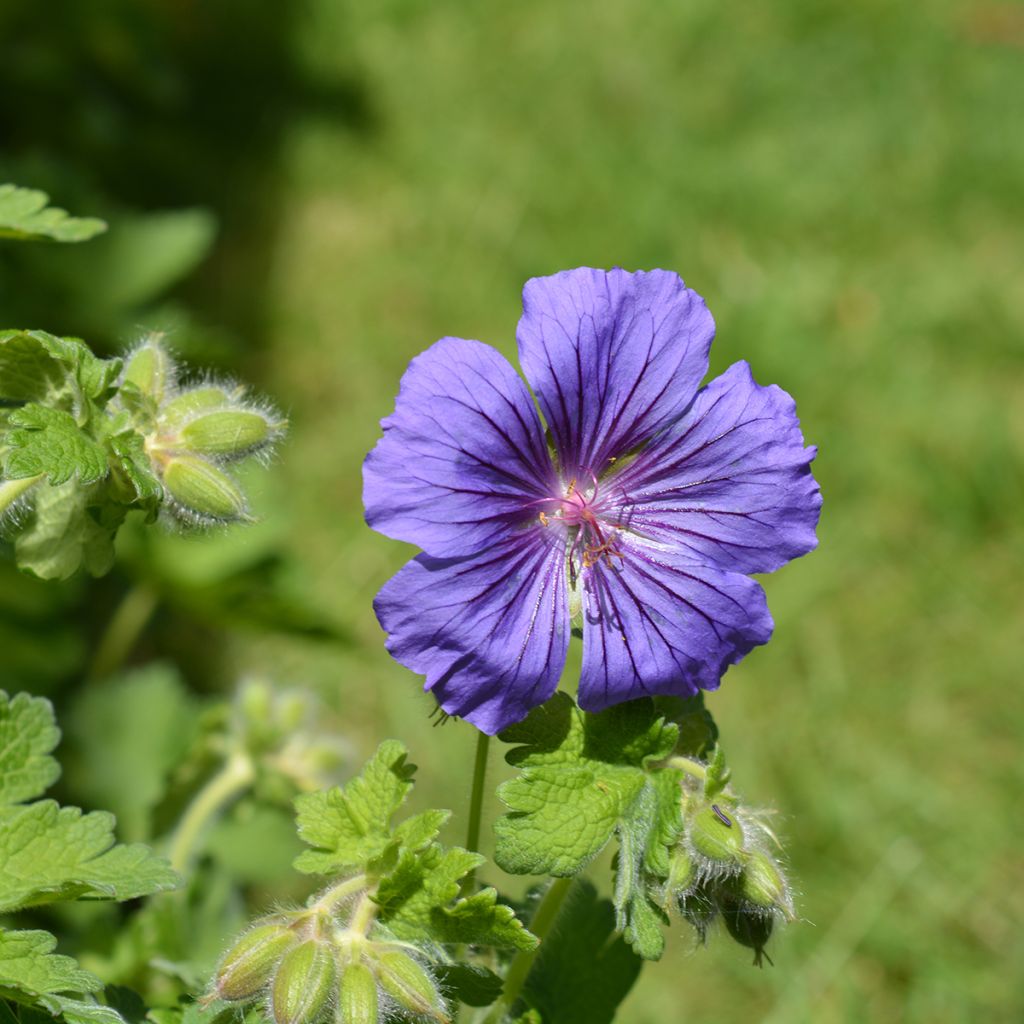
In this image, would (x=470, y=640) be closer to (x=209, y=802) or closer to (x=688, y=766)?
(x=688, y=766)

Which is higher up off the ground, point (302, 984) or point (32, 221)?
point (32, 221)

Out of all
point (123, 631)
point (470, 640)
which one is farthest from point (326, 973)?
point (123, 631)

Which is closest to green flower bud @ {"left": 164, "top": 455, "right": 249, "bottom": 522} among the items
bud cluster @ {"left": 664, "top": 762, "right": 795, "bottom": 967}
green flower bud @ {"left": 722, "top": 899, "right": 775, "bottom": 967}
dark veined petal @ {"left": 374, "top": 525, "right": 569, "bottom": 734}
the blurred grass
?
Answer: dark veined petal @ {"left": 374, "top": 525, "right": 569, "bottom": 734}

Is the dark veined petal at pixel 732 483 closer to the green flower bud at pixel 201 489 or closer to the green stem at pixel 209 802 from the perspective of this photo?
the green flower bud at pixel 201 489

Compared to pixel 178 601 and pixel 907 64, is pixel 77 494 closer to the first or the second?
pixel 178 601

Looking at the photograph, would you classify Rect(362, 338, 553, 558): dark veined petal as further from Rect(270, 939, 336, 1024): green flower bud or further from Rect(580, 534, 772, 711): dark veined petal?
Rect(270, 939, 336, 1024): green flower bud
